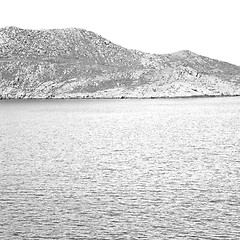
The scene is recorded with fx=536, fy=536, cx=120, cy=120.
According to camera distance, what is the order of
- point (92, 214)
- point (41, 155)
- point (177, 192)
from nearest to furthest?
point (92, 214)
point (177, 192)
point (41, 155)

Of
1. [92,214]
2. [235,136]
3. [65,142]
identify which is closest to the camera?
[92,214]

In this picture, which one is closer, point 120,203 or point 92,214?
point 92,214

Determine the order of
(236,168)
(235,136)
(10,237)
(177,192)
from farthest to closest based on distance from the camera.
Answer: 1. (235,136)
2. (236,168)
3. (177,192)
4. (10,237)

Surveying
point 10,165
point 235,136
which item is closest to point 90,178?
point 10,165

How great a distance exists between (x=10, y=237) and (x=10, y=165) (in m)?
31.6

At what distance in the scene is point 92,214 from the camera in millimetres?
44250

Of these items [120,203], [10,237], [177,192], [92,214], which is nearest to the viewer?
[10,237]

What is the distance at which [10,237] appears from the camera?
38.5 metres

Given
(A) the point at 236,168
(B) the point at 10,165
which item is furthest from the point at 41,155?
(A) the point at 236,168

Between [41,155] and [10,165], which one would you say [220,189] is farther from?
[41,155]

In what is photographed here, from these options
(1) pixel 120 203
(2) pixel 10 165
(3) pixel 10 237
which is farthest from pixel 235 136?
(3) pixel 10 237

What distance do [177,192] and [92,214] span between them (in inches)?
429

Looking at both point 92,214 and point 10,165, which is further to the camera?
point 10,165

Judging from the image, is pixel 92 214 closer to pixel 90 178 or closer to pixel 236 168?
pixel 90 178
